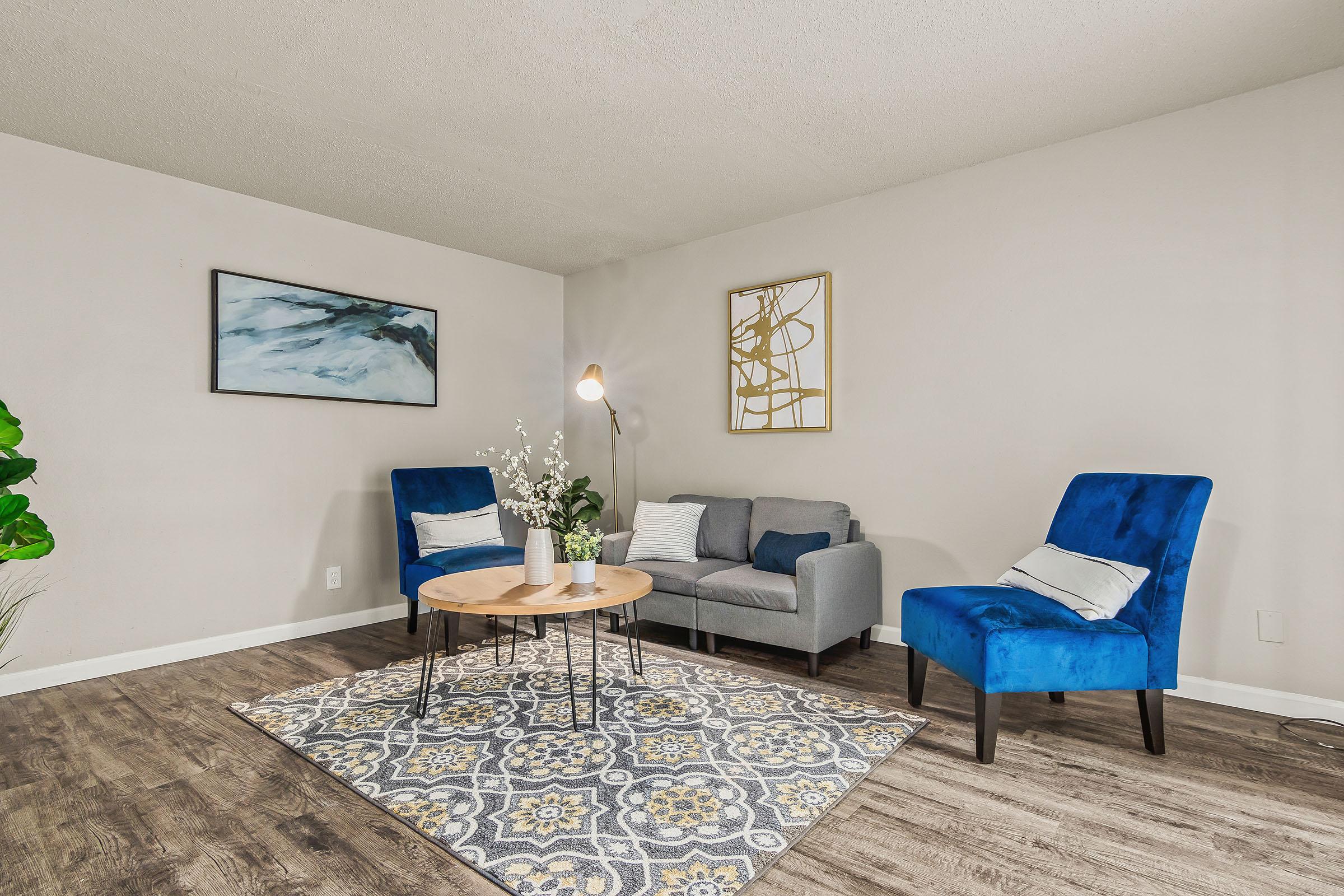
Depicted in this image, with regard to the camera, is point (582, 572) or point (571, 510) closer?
point (582, 572)

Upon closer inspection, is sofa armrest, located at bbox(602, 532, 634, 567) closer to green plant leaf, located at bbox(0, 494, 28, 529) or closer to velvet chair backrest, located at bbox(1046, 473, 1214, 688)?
velvet chair backrest, located at bbox(1046, 473, 1214, 688)

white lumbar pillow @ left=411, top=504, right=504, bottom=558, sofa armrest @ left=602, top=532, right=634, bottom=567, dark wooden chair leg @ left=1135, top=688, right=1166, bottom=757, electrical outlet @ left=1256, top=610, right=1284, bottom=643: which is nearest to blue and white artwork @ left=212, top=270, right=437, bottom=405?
white lumbar pillow @ left=411, top=504, right=504, bottom=558

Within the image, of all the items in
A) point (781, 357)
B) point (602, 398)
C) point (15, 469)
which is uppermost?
point (781, 357)

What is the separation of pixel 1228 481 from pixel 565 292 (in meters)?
4.50

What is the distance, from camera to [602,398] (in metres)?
5.27

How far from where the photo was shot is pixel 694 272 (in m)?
4.81

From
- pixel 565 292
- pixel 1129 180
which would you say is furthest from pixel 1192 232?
pixel 565 292

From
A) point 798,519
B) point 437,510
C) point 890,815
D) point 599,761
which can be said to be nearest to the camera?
point 890,815

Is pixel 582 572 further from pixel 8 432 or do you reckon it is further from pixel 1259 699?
pixel 1259 699

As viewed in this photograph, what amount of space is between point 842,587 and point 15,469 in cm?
354

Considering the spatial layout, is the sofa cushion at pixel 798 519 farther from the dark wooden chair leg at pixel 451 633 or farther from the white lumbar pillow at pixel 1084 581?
the dark wooden chair leg at pixel 451 633

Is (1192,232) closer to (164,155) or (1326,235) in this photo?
(1326,235)

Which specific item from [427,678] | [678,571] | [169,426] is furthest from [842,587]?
[169,426]

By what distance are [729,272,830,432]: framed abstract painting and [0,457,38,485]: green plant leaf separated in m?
3.46
